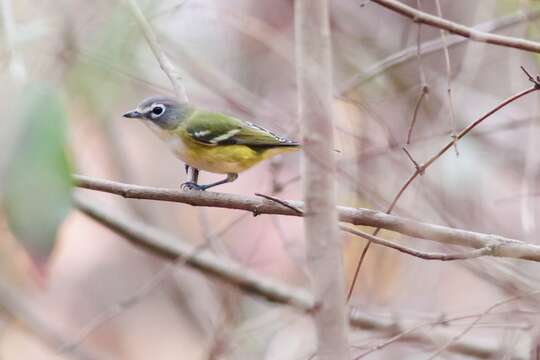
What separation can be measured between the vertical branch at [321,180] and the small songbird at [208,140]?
1.61 meters

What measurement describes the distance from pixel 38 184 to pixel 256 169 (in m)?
5.13

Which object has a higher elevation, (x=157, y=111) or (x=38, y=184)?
(x=157, y=111)

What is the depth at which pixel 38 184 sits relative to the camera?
107 cm

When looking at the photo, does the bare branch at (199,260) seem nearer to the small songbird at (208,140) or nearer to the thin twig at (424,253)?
the small songbird at (208,140)

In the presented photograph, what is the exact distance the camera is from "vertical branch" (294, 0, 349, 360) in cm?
125

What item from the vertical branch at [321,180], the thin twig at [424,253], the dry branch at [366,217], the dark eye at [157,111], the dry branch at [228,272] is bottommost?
the vertical branch at [321,180]

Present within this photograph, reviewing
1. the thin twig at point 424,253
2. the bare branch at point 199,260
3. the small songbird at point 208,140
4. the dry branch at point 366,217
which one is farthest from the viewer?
the bare branch at point 199,260

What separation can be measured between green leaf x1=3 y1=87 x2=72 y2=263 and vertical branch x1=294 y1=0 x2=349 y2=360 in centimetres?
37

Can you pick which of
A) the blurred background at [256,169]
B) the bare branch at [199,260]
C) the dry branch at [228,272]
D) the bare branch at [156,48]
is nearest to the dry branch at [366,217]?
the blurred background at [256,169]

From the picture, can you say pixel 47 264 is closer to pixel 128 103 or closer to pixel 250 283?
pixel 250 283

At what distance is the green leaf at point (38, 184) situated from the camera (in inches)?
40.6

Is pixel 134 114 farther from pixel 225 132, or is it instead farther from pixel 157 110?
pixel 225 132

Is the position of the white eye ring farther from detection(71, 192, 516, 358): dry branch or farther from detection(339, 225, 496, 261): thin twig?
detection(339, 225, 496, 261): thin twig

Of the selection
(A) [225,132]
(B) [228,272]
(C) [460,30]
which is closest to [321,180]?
(C) [460,30]
